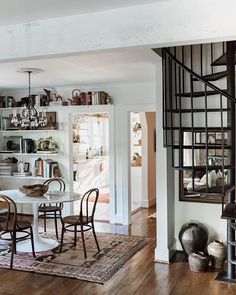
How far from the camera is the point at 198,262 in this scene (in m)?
3.98

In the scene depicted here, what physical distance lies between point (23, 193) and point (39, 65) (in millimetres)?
1678

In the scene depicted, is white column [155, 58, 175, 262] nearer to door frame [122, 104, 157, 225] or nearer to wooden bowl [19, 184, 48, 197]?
wooden bowl [19, 184, 48, 197]

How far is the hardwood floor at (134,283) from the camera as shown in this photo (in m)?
3.54

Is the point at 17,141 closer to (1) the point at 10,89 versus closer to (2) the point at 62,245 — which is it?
(1) the point at 10,89

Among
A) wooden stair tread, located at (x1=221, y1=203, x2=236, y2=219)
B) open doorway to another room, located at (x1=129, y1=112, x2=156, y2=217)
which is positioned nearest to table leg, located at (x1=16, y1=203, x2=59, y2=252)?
wooden stair tread, located at (x1=221, y1=203, x2=236, y2=219)

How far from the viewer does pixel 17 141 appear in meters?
7.01

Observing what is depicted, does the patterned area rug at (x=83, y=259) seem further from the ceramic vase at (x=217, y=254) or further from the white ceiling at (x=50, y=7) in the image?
the white ceiling at (x=50, y=7)

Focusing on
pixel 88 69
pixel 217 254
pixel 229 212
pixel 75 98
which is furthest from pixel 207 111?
pixel 75 98

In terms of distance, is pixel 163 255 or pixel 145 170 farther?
pixel 145 170

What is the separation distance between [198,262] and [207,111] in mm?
1633

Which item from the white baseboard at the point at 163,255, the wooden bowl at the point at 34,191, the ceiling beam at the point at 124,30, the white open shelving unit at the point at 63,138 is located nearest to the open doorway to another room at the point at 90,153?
the white open shelving unit at the point at 63,138

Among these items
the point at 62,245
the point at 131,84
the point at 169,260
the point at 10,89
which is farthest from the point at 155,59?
the point at 10,89

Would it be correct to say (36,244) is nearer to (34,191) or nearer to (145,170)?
(34,191)

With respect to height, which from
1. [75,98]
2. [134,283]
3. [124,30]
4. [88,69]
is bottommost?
[134,283]
